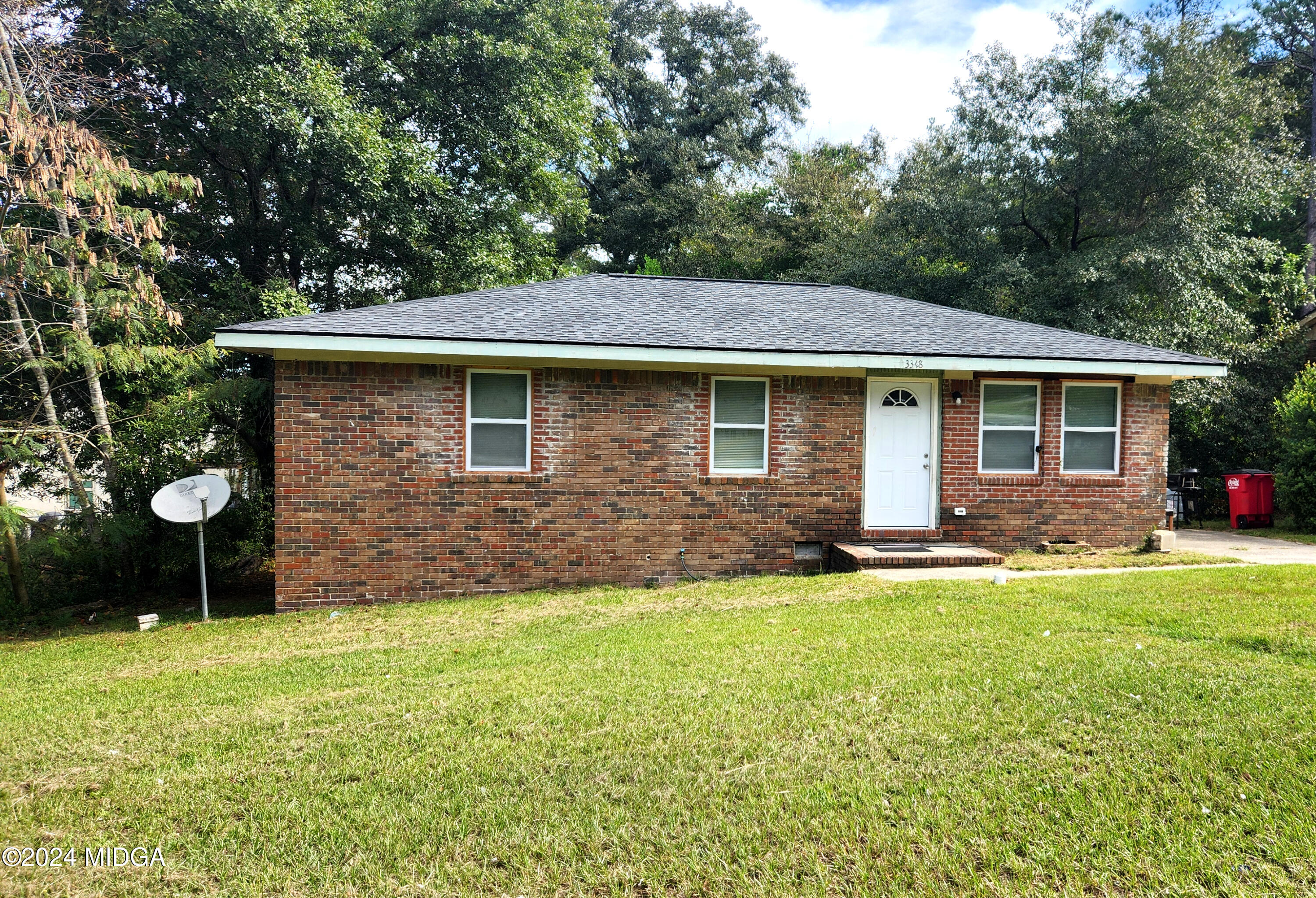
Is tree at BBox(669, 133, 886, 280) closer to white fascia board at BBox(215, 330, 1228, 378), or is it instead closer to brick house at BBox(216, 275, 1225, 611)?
brick house at BBox(216, 275, 1225, 611)

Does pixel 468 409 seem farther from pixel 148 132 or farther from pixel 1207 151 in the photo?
pixel 1207 151

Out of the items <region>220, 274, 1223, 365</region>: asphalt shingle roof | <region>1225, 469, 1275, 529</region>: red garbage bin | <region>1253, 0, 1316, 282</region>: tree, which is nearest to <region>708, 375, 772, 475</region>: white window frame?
<region>220, 274, 1223, 365</region>: asphalt shingle roof

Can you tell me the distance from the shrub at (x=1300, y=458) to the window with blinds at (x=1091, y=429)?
529 cm

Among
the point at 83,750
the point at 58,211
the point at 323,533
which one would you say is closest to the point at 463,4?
the point at 58,211

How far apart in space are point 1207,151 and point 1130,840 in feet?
62.0

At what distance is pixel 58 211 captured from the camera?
10.1 m

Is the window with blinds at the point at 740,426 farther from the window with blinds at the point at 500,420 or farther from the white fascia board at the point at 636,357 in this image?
the window with blinds at the point at 500,420

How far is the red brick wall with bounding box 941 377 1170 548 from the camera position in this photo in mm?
10000

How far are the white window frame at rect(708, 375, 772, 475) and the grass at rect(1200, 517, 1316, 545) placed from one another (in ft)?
29.4

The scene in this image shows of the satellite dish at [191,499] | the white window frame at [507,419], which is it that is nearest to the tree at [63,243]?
the satellite dish at [191,499]

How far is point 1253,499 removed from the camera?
1353 cm

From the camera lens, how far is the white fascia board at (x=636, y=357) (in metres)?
8.24

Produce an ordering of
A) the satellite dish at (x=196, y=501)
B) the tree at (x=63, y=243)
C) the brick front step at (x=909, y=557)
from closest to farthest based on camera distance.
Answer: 1. the satellite dish at (x=196, y=501)
2. the brick front step at (x=909, y=557)
3. the tree at (x=63, y=243)

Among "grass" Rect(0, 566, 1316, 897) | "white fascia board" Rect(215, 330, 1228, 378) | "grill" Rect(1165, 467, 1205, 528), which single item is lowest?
"grass" Rect(0, 566, 1316, 897)
